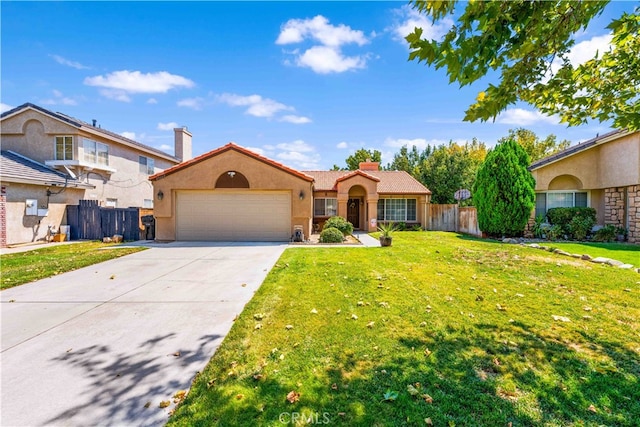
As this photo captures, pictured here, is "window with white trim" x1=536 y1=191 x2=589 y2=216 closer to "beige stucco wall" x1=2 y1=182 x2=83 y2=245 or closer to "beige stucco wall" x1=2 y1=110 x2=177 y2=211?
"beige stucco wall" x1=2 y1=110 x2=177 y2=211

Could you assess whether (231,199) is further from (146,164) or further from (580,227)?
(580,227)

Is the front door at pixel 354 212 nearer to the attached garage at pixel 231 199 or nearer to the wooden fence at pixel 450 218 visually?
the wooden fence at pixel 450 218

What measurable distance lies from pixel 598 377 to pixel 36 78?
21.4 meters

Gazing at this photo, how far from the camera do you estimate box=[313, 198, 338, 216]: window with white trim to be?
2112 cm

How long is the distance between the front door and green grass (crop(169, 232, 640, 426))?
1550 centimetres

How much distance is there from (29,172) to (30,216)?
7.97 feet

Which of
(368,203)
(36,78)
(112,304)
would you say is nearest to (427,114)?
(368,203)

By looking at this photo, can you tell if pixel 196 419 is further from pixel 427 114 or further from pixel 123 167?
pixel 123 167

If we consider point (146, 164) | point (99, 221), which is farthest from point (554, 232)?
point (146, 164)

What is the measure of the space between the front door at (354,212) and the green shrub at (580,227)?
12406 millimetres

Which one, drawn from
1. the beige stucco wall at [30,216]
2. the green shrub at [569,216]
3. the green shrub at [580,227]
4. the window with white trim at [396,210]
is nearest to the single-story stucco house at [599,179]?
the green shrub at [569,216]

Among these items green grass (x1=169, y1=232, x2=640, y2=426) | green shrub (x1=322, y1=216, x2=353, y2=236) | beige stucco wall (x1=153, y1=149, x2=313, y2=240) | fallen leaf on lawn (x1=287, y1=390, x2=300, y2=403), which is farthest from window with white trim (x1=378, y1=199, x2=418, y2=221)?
fallen leaf on lawn (x1=287, y1=390, x2=300, y2=403)

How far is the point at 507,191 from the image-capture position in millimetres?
15062

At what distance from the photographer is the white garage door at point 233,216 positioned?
1475 centimetres
